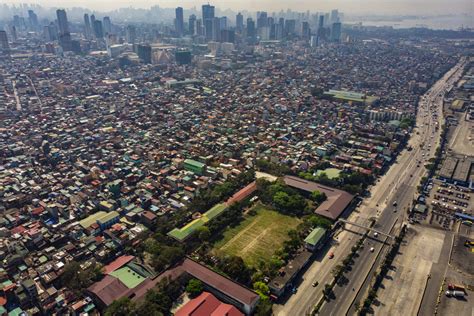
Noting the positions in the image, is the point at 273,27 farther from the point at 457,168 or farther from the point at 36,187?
the point at 36,187

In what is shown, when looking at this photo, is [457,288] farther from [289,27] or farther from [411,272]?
[289,27]

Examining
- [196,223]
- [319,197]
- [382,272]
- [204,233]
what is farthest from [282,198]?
[382,272]

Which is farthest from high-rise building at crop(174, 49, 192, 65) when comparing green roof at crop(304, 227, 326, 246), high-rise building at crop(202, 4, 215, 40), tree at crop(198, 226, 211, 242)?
green roof at crop(304, 227, 326, 246)

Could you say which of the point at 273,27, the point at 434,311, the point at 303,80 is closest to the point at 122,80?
the point at 303,80

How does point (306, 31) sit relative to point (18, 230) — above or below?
above

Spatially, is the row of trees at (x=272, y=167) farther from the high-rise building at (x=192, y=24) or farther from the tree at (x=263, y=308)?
the high-rise building at (x=192, y=24)

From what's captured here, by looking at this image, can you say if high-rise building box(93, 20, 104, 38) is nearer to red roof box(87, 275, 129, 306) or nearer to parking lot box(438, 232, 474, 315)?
red roof box(87, 275, 129, 306)
